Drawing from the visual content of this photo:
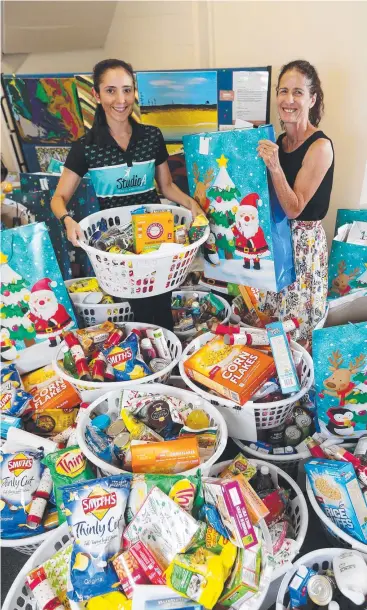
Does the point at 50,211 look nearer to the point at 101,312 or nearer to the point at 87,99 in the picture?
the point at 101,312

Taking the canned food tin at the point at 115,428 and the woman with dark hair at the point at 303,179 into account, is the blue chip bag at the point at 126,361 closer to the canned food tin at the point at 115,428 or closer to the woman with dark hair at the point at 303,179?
the canned food tin at the point at 115,428

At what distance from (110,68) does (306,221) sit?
87cm

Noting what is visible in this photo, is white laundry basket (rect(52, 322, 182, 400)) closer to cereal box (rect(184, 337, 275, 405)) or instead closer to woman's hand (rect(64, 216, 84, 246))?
cereal box (rect(184, 337, 275, 405))

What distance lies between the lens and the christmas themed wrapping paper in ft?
5.53

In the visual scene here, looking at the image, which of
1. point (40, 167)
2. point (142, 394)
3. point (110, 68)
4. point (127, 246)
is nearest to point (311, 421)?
point (142, 394)

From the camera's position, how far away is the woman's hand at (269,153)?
1394mm

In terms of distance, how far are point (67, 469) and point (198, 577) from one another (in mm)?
515

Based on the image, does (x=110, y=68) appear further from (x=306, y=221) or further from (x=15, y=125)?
(x=15, y=125)

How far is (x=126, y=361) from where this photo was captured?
156 cm

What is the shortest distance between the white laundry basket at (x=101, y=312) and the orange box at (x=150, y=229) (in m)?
0.49

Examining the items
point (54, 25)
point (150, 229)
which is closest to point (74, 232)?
point (150, 229)

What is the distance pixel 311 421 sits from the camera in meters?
1.62

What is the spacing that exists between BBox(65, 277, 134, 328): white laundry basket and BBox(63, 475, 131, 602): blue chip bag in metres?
0.92

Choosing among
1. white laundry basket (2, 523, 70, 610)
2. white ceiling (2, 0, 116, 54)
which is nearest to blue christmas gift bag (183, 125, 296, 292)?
white laundry basket (2, 523, 70, 610)
